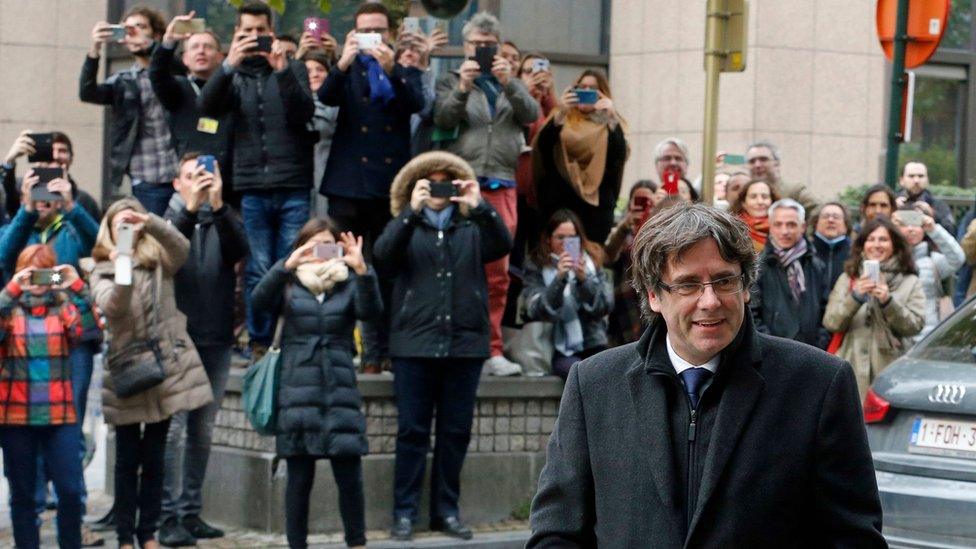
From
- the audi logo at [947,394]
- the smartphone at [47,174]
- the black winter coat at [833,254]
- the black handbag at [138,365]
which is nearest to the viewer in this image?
the audi logo at [947,394]

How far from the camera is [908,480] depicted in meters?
7.77

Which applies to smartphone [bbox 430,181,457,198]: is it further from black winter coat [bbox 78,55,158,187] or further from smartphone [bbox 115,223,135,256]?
black winter coat [bbox 78,55,158,187]

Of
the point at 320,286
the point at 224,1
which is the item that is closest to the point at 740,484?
the point at 320,286

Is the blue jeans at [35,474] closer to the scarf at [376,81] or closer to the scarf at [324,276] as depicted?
the scarf at [324,276]

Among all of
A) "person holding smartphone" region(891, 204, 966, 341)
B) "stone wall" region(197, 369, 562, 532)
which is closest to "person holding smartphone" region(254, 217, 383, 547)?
"stone wall" region(197, 369, 562, 532)

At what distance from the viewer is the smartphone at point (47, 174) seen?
9.79m

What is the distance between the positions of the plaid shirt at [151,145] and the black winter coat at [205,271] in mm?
1176

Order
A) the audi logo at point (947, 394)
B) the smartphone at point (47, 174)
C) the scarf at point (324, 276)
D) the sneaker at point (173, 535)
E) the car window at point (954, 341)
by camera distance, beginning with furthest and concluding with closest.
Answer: the sneaker at point (173, 535), the smartphone at point (47, 174), the scarf at point (324, 276), the car window at point (954, 341), the audi logo at point (947, 394)

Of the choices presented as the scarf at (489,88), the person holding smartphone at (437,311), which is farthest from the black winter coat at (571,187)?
the person holding smartphone at (437,311)

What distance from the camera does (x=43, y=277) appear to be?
360 inches

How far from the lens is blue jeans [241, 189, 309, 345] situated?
1103 centimetres

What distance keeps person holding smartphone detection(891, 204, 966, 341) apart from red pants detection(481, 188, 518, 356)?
2534 mm

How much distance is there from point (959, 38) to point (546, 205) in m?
9.70

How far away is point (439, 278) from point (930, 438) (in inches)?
137
